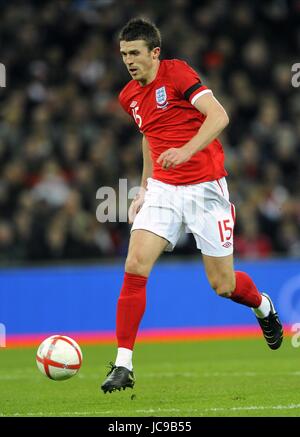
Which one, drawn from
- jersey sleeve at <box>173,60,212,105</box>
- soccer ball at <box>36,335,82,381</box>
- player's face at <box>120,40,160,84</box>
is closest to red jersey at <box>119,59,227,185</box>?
jersey sleeve at <box>173,60,212,105</box>

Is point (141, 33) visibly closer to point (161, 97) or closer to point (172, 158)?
point (161, 97)

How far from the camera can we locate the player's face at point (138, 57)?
282 inches

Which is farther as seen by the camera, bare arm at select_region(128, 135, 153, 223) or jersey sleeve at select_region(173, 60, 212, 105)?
bare arm at select_region(128, 135, 153, 223)

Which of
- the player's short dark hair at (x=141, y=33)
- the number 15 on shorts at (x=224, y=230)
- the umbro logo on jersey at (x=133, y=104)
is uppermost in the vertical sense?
the player's short dark hair at (x=141, y=33)

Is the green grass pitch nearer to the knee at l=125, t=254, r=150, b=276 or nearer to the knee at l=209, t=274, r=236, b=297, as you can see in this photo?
the knee at l=209, t=274, r=236, b=297

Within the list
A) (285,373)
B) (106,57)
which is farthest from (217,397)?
(106,57)

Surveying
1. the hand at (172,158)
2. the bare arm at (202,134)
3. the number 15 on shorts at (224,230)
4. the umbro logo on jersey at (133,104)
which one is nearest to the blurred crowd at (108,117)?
the umbro logo on jersey at (133,104)

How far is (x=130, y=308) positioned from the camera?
23.0 feet

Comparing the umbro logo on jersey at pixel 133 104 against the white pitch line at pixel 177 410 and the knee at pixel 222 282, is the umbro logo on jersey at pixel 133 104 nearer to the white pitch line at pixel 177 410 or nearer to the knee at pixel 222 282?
the knee at pixel 222 282

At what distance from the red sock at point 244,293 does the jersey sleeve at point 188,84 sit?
1486 millimetres

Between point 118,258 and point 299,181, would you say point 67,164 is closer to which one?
point 118,258

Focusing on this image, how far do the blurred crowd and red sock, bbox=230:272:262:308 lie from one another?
21.0ft

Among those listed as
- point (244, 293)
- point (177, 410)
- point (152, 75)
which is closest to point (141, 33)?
point (152, 75)

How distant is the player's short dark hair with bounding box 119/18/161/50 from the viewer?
716 centimetres
